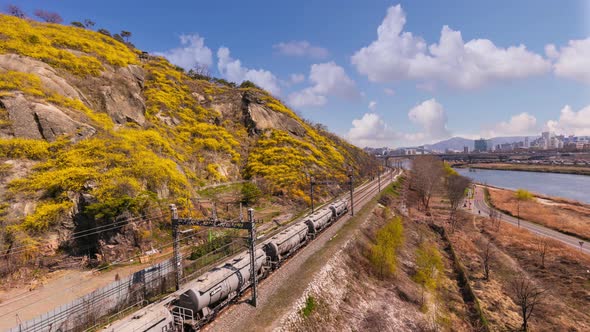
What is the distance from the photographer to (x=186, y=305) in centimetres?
1884

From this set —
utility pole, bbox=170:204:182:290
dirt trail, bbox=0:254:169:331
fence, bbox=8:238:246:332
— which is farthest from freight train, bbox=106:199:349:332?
dirt trail, bbox=0:254:169:331

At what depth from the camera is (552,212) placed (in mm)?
75375

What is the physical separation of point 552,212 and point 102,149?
103 meters

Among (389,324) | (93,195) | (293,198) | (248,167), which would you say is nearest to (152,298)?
(93,195)

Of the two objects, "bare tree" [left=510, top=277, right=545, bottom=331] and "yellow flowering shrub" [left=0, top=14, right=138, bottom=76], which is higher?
"yellow flowering shrub" [left=0, top=14, right=138, bottom=76]

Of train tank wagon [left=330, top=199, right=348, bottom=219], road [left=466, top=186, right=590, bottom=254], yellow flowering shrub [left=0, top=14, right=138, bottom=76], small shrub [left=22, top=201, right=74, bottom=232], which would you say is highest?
yellow flowering shrub [left=0, top=14, right=138, bottom=76]

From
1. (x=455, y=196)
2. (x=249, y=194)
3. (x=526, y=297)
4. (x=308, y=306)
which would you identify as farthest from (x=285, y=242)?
(x=455, y=196)

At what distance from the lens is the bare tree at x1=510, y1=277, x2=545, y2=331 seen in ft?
97.0

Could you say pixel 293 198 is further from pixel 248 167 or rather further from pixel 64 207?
pixel 64 207

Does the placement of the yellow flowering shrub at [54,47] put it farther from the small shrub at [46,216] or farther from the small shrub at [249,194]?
the small shrub at [249,194]

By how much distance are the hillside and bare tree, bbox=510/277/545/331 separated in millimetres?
35499

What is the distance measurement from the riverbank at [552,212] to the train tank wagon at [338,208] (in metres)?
48.4

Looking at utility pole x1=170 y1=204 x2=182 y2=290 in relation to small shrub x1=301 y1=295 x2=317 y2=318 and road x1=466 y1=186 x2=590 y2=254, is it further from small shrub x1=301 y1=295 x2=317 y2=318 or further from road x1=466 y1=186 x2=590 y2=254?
road x1=466 y1=186 x2=590 y2=254

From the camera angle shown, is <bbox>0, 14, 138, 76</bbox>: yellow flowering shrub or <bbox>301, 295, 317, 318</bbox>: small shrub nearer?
<bbox>301, 295, 317, 318</bbox>: small shrub
